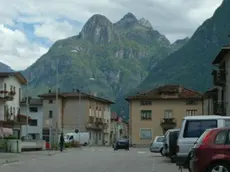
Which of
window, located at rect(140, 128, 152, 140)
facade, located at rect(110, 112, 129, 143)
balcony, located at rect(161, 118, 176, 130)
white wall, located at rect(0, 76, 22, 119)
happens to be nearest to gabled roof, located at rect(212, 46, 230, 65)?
white wall, located at rect(0, 76, 22, 119)

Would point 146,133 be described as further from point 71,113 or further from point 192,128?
point 192,128

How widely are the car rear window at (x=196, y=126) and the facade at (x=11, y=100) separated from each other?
168 feet

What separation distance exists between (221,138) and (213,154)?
0.54m

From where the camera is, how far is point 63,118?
104 metres

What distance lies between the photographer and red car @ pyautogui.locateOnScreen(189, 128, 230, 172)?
Result: 15203 mm

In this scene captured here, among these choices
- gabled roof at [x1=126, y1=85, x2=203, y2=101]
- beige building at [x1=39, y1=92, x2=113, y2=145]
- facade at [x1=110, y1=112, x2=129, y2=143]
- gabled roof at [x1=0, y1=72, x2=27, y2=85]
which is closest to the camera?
gabled roof at [x1=0, y1=72, x2=27, y2=85]

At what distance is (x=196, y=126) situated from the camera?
20.8 metres

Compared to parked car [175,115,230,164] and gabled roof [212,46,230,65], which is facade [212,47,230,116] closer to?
gabled roof [212,46,230,65]

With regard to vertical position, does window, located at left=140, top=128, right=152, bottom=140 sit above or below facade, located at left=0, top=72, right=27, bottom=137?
below

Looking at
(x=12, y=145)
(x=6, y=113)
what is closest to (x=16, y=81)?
(x=6, y=113)

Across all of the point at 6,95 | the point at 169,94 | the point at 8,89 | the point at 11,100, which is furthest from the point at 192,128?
the point at 169,94

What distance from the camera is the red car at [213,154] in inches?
599

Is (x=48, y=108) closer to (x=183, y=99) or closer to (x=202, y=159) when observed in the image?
(x=183, y=99)

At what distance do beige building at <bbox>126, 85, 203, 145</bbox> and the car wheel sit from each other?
7806cm
